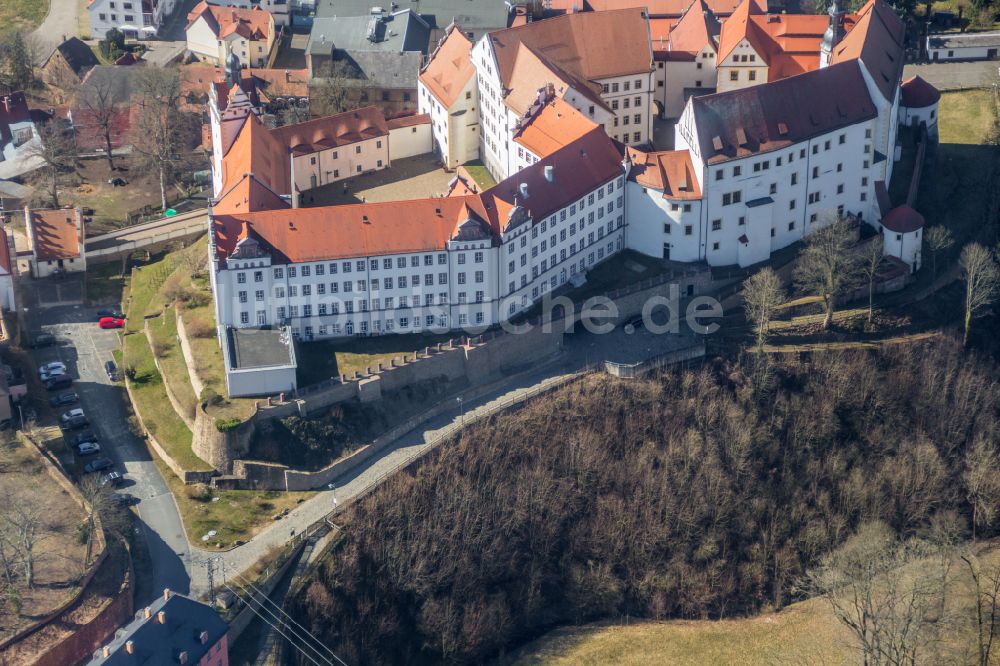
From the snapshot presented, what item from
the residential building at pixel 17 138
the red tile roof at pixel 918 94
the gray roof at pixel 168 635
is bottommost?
the gray roof at pixel 168 635

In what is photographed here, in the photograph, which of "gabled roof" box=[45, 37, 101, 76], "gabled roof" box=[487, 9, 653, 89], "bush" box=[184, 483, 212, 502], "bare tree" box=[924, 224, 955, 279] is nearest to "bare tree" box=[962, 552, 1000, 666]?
"bare tree" box=[924, 224, 955, 279]

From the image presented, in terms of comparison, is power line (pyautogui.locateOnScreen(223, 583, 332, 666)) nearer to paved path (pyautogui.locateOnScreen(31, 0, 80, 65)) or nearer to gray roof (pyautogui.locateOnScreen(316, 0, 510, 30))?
gray roof (pyautogui.locateOnScreen(316, 0, 510, 30))

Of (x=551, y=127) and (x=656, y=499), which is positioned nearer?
(x=656, y=499)

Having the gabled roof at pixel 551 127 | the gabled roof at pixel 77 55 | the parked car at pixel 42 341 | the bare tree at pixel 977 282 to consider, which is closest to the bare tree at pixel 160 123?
the gabled roof at pixel 77 55

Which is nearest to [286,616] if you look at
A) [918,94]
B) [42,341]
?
[42,341]

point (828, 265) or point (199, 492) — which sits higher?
point (828, 265)

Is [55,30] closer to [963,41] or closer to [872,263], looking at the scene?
[963,41]

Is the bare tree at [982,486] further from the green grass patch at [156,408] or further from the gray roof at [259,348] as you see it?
the green grass patch at [156,408]
